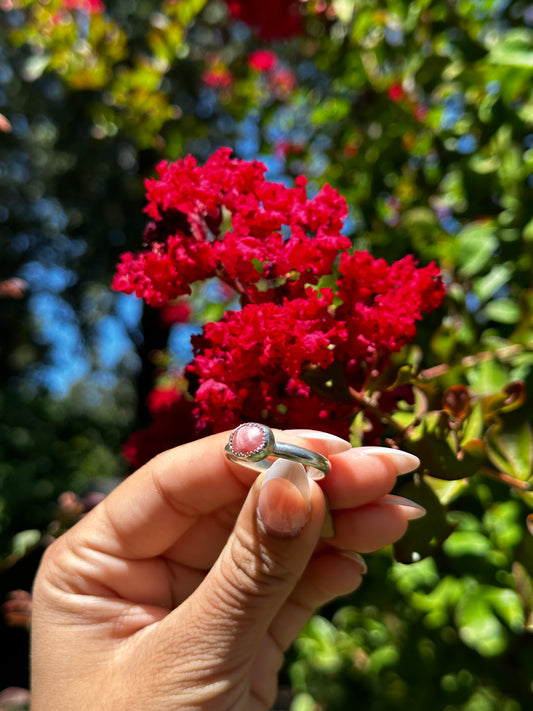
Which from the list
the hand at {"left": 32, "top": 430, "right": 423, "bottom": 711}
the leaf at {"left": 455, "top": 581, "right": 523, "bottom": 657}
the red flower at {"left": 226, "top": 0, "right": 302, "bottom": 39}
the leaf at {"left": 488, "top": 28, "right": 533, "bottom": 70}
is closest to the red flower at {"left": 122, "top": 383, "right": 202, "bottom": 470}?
the hand at {"left": 32, "top": 430, "right": 423, "bottom": 711}

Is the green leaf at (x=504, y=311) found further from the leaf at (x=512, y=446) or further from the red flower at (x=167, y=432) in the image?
the red flower at (x=167, y=432)

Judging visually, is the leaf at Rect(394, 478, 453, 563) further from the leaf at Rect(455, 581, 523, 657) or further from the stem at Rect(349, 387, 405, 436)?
the leaf at Rect(455, 581, 523, 657)

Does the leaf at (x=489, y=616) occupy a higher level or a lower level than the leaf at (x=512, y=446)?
lower

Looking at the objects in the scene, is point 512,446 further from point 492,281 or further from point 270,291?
point 492,281

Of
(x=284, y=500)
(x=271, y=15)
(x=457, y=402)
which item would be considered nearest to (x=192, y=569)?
(x=284, y=500)

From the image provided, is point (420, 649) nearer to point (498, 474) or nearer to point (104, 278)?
point (498, 474)

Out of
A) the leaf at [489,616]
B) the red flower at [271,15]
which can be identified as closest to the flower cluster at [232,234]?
the leaf at [489,616]
